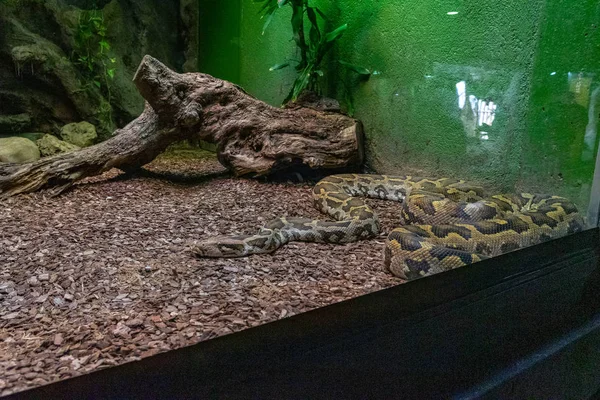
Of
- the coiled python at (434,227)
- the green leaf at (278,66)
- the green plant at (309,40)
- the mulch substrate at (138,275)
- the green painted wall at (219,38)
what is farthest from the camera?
the green leaf at (278,66)

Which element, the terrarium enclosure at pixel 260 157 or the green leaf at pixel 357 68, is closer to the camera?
the terrarium enclosure at pixel 260 157

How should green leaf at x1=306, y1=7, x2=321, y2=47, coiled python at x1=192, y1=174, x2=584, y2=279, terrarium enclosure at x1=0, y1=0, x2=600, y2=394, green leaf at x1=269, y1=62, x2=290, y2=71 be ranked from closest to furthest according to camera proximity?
1. terrarium enclosure at x1=0, y1=0, x2=600, y2=394
2. coiled python at x1=192, y1=174, x2=584, y2=279
3. green leaf at x1=306, y1=7, x2=321, y2=47
4. green leaf at x1=269, y1=62, x2=290, y2=71

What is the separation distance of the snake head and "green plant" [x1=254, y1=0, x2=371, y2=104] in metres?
3.36

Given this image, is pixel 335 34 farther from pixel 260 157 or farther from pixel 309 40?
pixel 260 157

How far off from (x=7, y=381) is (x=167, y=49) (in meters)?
5.47

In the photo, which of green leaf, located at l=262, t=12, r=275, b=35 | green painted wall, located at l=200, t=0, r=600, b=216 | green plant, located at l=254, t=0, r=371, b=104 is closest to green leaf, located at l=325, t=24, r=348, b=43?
green plant, located at l=254, t=0, r=371, b=104

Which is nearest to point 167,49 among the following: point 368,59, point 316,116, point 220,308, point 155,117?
point 155,117

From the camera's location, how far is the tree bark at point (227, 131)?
5.71m

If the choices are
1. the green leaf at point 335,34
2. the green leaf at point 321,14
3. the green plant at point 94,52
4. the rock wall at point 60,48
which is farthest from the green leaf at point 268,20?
the green plant at point 94,52

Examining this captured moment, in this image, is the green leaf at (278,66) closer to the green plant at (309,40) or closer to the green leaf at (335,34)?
the green plant at (309,40)

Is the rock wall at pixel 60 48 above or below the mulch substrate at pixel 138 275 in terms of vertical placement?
above

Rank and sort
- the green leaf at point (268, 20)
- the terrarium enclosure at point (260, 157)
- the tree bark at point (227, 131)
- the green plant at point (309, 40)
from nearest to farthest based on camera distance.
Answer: the terrarium enclosure at point (260, 157), the tree bark at point (227, 131), the green leaf at point (268, 20), the green plant at point (309, 40)

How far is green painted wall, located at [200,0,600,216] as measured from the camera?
3711 mm

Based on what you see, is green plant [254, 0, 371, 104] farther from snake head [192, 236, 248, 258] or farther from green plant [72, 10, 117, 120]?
snake head [192, 236, 248, 258]
